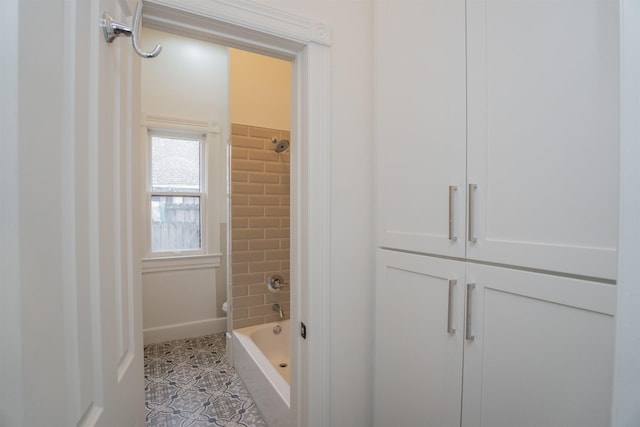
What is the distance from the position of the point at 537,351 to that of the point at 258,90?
256 cm

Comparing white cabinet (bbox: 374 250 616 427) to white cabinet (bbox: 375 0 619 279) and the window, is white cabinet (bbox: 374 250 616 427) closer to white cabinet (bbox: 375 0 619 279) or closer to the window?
white cabinet (bbox: 375 0 619 279)

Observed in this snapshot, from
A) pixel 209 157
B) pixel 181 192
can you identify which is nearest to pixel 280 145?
pixel 209 157

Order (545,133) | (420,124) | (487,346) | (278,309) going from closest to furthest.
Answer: (545,133) → (487,346) → (420,124) → (278,309)

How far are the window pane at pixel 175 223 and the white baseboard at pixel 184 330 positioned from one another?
820 mm

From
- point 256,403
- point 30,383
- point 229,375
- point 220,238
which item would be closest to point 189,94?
point 220,238

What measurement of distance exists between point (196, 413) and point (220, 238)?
68.7 inches

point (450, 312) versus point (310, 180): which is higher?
point (310, 180)

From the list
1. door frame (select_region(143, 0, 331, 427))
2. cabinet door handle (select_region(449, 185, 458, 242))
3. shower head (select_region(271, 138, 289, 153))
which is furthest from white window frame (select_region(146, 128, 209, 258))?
cabinet door handle (select_region(449, 185, 458, 242))

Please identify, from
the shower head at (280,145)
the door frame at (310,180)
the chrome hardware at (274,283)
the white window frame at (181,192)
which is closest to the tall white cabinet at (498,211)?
the door frame at (310,180)

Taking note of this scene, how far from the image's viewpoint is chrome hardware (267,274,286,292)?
98.7 inches

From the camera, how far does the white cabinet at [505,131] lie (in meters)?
0.60

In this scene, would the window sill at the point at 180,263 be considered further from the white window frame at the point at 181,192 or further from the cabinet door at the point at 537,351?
the cabinet door at the point at 537,351

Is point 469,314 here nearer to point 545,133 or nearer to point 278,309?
point 545,133

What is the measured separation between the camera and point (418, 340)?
1.00 meters
